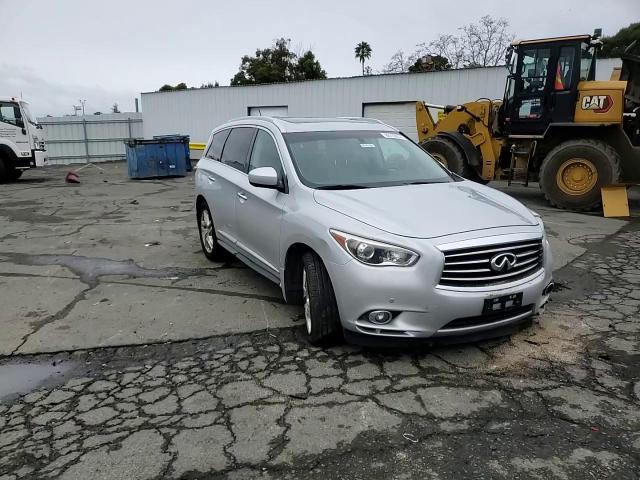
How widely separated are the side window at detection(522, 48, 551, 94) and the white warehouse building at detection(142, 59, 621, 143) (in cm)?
730

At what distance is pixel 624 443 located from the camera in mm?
2629

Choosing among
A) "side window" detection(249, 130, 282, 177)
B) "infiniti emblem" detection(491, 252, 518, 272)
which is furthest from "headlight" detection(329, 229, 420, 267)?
"side window" detection(249, 130, 282, 177)

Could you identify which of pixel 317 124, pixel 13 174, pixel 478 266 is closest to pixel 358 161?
pixel 317 124

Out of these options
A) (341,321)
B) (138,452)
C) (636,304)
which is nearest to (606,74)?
(636,304)

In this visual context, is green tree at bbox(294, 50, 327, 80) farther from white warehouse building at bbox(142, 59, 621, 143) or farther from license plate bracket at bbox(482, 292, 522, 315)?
license plate bracket at bbox(482, 292, 522, 315)

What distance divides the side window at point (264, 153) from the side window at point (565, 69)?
7.35 metres

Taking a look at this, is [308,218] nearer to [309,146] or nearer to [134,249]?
[309,146]

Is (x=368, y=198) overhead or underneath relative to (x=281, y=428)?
overhead

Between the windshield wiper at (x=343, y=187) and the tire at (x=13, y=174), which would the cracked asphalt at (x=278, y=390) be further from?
the tire at (x=13, y=174)

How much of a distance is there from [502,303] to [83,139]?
28351mm

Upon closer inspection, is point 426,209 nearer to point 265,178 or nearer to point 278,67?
point 265,178

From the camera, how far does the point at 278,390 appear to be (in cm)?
326

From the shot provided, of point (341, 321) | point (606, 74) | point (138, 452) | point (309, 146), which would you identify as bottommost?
point (138, 452)

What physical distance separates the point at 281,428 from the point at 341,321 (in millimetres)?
922
